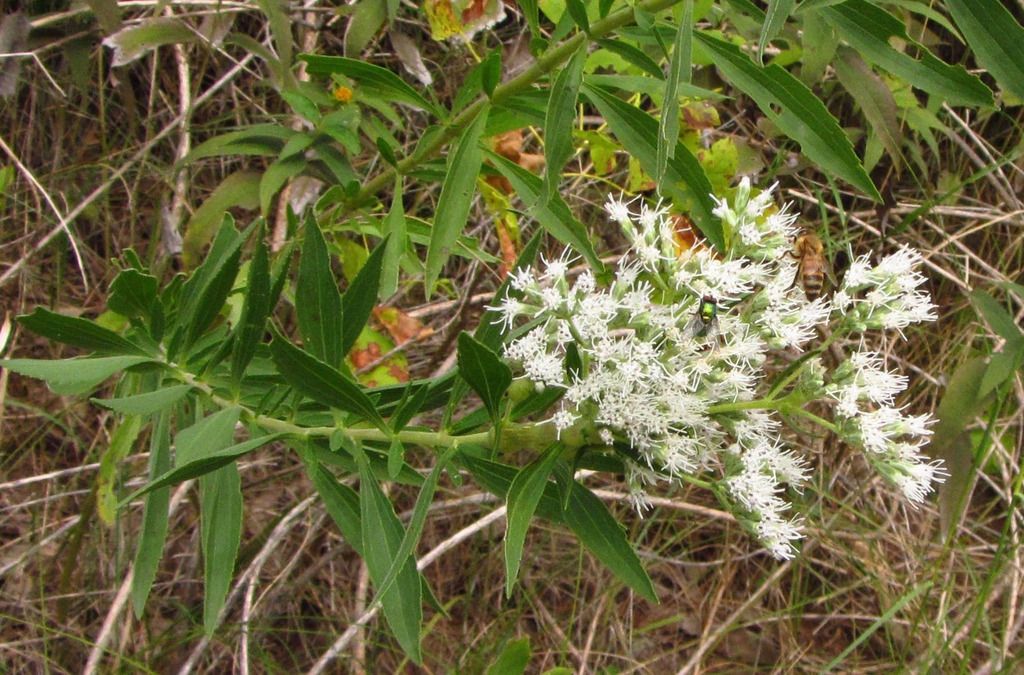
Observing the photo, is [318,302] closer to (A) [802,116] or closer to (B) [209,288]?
(B) [209,288]

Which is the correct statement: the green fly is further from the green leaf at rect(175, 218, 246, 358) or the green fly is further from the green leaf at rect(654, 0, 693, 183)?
the green leaf at rect(175, 218, 246, 358)

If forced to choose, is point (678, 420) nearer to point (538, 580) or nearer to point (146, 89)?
point (538, 580)

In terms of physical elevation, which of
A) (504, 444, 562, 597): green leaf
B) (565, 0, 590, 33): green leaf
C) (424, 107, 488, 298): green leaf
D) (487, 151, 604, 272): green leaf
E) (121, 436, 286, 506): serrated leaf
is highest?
(565, 0, 590, 33): green leaf

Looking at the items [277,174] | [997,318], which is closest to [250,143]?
[277,174]

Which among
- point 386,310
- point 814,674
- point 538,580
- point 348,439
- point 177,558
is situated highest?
point 348,439

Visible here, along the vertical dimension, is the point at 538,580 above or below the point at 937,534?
above

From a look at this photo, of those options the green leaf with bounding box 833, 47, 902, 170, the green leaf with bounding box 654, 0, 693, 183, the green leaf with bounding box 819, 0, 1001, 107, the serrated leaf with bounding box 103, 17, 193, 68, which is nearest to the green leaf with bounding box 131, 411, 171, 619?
the serrated leaf with bounding box 103, 17, 193, 68

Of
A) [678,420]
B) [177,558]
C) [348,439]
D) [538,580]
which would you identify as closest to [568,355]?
[678,420]
